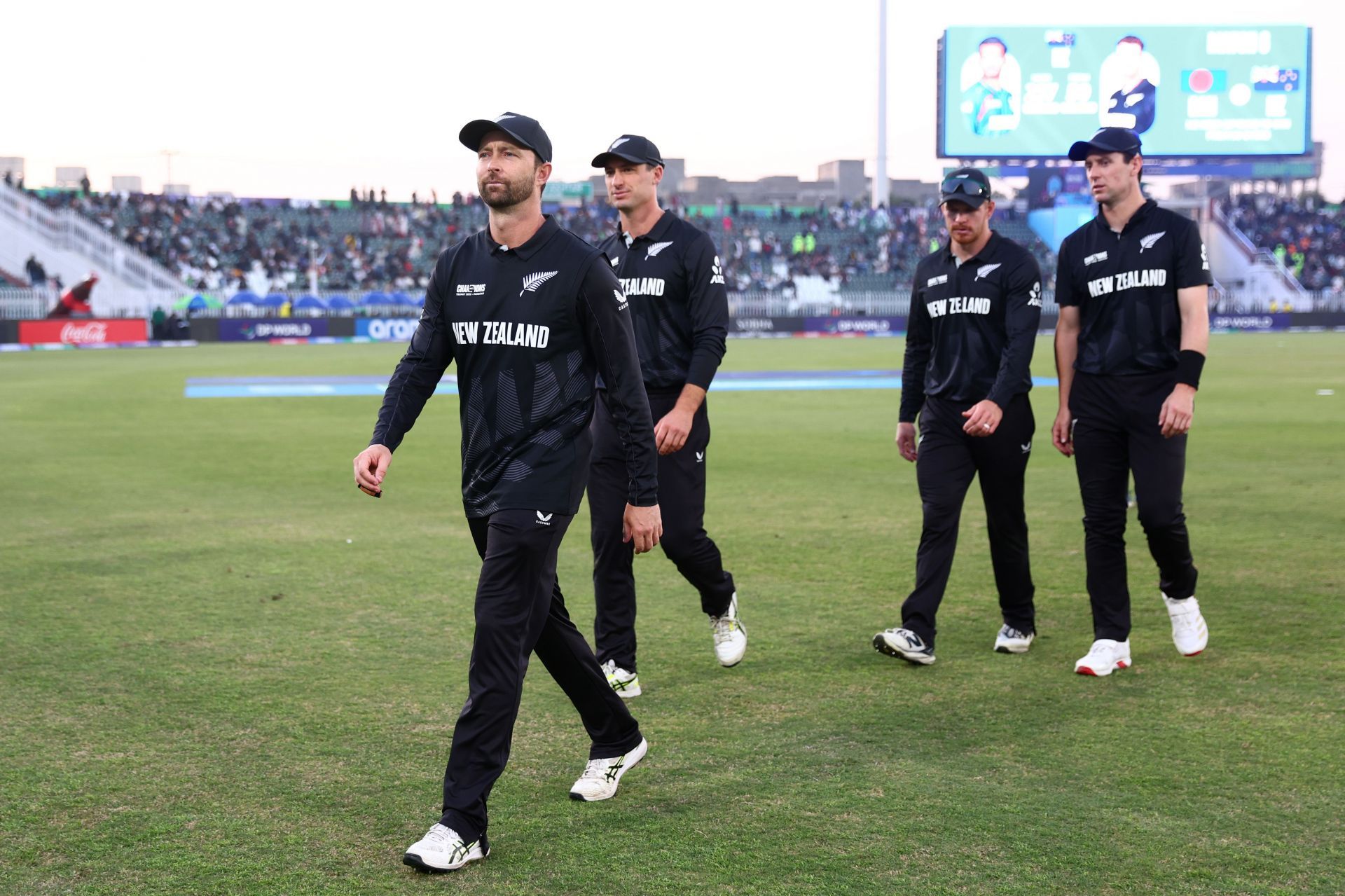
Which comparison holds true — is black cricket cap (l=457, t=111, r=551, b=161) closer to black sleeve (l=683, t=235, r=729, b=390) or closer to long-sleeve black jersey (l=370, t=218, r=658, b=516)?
long-sleeve black jersey (l=370, t=218, r=658, b=516)

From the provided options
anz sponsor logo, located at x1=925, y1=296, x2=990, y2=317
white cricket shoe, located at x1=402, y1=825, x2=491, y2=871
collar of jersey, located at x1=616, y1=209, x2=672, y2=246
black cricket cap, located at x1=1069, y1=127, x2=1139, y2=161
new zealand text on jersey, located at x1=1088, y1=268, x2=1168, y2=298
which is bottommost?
white cricket shoe, located at x1=402, y1=825, x2=491, y2=871

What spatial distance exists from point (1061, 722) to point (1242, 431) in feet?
36.9

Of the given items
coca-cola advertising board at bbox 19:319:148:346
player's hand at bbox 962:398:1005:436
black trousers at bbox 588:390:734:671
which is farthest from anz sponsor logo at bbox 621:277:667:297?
coca-cola advertising board at bbox 19:319:148:346

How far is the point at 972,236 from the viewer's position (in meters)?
6.02

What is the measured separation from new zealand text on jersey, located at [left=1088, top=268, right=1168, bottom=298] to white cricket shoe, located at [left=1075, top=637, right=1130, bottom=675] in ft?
4.89

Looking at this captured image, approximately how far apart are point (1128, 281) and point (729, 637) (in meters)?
2.27

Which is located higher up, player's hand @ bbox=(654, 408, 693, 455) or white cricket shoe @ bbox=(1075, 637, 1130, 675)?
player's hand @ bbox=(654, 408, 693, 455)

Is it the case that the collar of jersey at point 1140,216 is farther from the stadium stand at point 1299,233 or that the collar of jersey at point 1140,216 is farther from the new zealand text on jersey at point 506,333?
the stadium stand at point 1299,233

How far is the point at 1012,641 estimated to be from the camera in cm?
616

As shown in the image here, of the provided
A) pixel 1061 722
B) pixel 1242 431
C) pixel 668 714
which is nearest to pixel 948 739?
pixel 1061 722

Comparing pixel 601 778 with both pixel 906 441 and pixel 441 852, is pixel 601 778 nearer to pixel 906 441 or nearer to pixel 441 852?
pixel 441 852

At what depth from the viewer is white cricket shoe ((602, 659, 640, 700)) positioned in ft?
18.0

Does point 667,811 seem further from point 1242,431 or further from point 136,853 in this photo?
point 1242,431

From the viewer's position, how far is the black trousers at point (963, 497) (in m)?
5.96
